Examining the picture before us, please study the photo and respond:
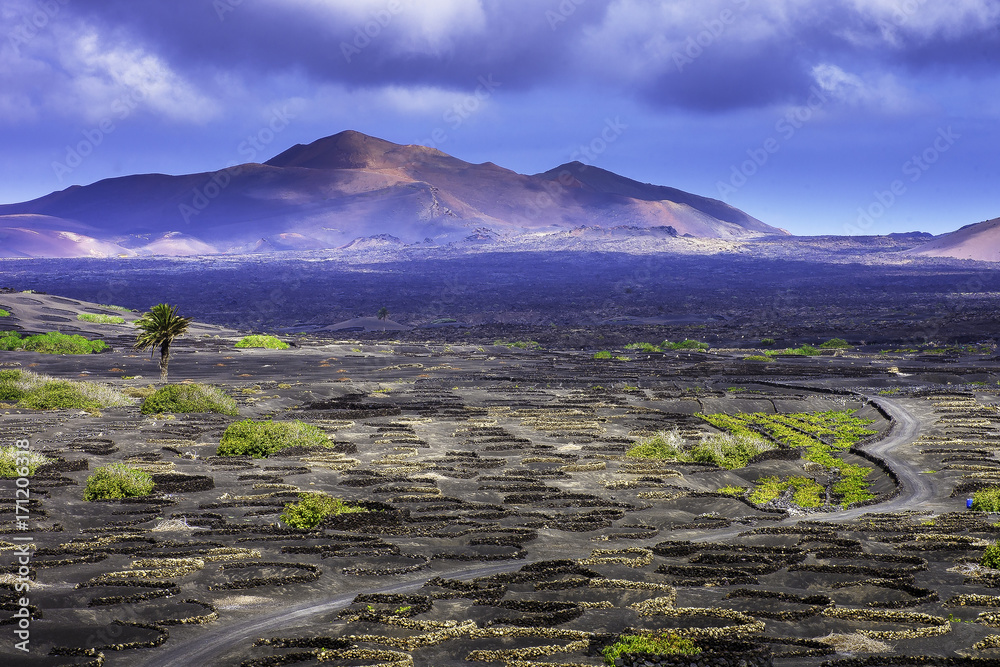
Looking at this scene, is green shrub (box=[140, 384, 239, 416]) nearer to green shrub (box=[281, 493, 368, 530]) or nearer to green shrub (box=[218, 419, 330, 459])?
green shrub (box=[218, 419, 330, 459])

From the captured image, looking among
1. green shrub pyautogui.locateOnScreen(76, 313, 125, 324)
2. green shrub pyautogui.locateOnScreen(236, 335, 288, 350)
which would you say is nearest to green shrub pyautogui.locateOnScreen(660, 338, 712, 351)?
green shrub pyautogui.locateOnScreen(236, 335, 288, 350)

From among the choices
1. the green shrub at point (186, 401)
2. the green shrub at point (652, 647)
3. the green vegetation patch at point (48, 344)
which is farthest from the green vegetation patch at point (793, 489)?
the green vegetation patch at point (48, 344)

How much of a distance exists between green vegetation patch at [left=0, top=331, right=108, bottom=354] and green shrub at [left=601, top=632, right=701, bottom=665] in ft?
283

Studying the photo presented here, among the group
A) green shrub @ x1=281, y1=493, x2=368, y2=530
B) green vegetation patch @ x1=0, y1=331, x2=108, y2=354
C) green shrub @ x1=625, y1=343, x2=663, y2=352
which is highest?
green vegetation patch @ x1=0, y1=331, x2=108, y2=354

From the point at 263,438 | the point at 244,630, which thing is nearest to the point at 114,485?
the point at 263,438

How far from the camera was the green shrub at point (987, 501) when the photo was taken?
2922 centimetres

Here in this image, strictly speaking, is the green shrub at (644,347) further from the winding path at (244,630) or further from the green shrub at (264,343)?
the winding path at (244,630)

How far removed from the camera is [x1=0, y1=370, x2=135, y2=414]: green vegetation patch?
51.1m

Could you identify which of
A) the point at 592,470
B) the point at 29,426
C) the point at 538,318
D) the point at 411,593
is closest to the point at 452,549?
the point at 411,593

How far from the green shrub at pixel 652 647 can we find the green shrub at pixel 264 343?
92.9m

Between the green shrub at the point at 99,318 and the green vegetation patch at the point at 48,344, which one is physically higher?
the green shrub at the point at 99,318

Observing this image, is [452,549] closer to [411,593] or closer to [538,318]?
[411,593]

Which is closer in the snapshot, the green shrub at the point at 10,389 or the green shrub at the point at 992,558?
the green shrub at the point at 992,558

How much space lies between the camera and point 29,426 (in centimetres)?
4238
